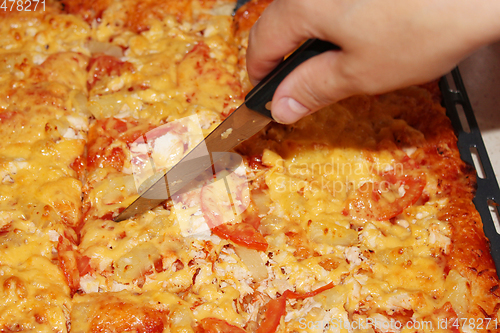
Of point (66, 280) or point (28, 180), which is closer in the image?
point (66, 280)

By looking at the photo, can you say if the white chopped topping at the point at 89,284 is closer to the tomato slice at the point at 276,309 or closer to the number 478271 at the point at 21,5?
the tomato slice at the point at 276,309

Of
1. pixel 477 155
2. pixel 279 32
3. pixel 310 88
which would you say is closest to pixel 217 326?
pixel 310 88

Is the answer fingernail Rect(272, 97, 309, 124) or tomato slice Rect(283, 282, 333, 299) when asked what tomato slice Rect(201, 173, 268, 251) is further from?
fingernail Rect(272, 97, 309, 124)

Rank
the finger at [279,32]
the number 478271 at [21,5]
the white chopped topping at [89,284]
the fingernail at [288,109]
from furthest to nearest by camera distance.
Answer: the number 478271 at [21,5], the white chopped topping at [89,284], the fingernail at [288,109], the finger at [279,32]

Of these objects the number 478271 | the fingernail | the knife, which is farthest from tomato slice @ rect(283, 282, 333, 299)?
the number 478271

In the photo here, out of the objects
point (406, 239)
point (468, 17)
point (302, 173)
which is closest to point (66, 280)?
point (302, 173)

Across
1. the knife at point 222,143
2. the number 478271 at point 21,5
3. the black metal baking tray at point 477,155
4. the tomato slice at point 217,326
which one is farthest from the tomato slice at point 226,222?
the number 478271 at point 21,5

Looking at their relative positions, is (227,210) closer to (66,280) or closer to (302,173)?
(302,173)
